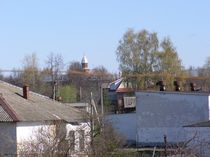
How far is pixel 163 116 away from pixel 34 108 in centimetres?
1872

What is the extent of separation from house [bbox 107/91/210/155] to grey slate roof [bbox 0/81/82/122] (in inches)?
389

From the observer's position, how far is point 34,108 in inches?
1491

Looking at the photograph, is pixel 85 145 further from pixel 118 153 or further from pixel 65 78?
pixel 65 78

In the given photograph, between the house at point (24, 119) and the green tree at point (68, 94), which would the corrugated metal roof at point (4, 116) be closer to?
the house at point (24, 119)

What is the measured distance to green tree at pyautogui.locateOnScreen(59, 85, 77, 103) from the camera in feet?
284

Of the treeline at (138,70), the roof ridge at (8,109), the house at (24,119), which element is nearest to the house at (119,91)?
the treeline at (138,70)

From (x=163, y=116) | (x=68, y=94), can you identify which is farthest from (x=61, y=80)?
(x=163, y=116)

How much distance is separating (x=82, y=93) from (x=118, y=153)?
6817cm

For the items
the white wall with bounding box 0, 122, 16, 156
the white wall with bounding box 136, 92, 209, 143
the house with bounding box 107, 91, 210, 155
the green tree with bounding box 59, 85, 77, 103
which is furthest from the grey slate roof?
the green tree with bounding box 59, 85, 77, 103

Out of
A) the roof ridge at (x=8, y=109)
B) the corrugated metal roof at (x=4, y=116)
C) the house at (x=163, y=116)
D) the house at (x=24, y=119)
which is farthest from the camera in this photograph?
the house at (x=163, y=116)

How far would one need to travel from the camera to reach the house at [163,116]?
167ft

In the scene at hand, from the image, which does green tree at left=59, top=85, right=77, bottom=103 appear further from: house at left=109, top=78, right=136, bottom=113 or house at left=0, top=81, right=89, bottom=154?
house at left=0, top=81, right=89, bottom=154

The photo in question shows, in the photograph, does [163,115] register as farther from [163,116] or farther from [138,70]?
[138,70]

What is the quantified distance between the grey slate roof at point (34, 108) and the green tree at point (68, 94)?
4303 centimetres
